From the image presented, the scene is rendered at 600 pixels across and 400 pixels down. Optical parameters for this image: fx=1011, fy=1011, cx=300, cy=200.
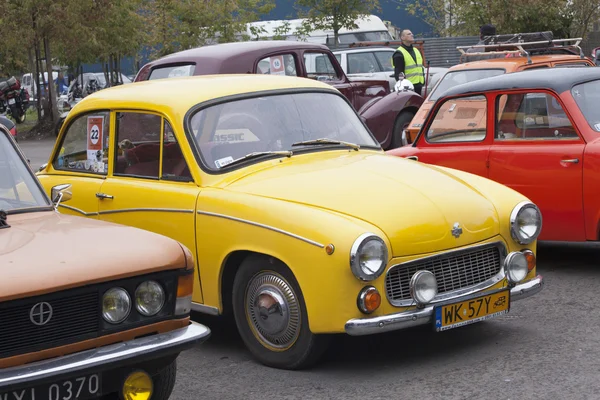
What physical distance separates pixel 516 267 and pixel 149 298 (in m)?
2.51

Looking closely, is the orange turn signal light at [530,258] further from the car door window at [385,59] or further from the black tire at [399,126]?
the car door window at [385,59]

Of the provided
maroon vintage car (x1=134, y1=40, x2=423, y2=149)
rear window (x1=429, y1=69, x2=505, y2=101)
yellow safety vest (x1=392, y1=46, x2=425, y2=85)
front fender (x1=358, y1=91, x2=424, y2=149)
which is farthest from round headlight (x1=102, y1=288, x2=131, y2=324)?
yellow safety vest (x1=392, y1=46, x2=425, y2=85)

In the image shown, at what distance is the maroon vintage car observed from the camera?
12289mm

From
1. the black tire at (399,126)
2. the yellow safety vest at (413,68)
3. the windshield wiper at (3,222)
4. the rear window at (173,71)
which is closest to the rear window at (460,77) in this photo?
the black tire at (399,126)

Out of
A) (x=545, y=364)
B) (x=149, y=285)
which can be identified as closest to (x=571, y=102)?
(x=545, y=364)

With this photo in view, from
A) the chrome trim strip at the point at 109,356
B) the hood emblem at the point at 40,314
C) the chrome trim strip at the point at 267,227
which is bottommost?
the chrome trim strip at the point at 109,356

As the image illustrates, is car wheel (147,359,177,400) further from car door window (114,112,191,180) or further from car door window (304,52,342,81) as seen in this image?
car door window (304,52,342,81)

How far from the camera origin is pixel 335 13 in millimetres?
30844

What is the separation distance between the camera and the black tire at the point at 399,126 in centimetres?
1431

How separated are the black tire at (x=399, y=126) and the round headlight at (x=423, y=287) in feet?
28.6

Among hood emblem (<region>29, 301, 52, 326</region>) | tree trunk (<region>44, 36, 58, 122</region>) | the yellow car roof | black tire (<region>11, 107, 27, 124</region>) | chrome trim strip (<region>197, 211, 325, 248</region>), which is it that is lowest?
black tire (<region>11, 107, 27, 124</region>)

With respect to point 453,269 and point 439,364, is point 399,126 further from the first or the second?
point 439,364

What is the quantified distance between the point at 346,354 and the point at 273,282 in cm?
72

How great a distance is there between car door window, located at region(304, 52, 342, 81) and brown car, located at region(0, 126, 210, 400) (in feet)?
28.5
